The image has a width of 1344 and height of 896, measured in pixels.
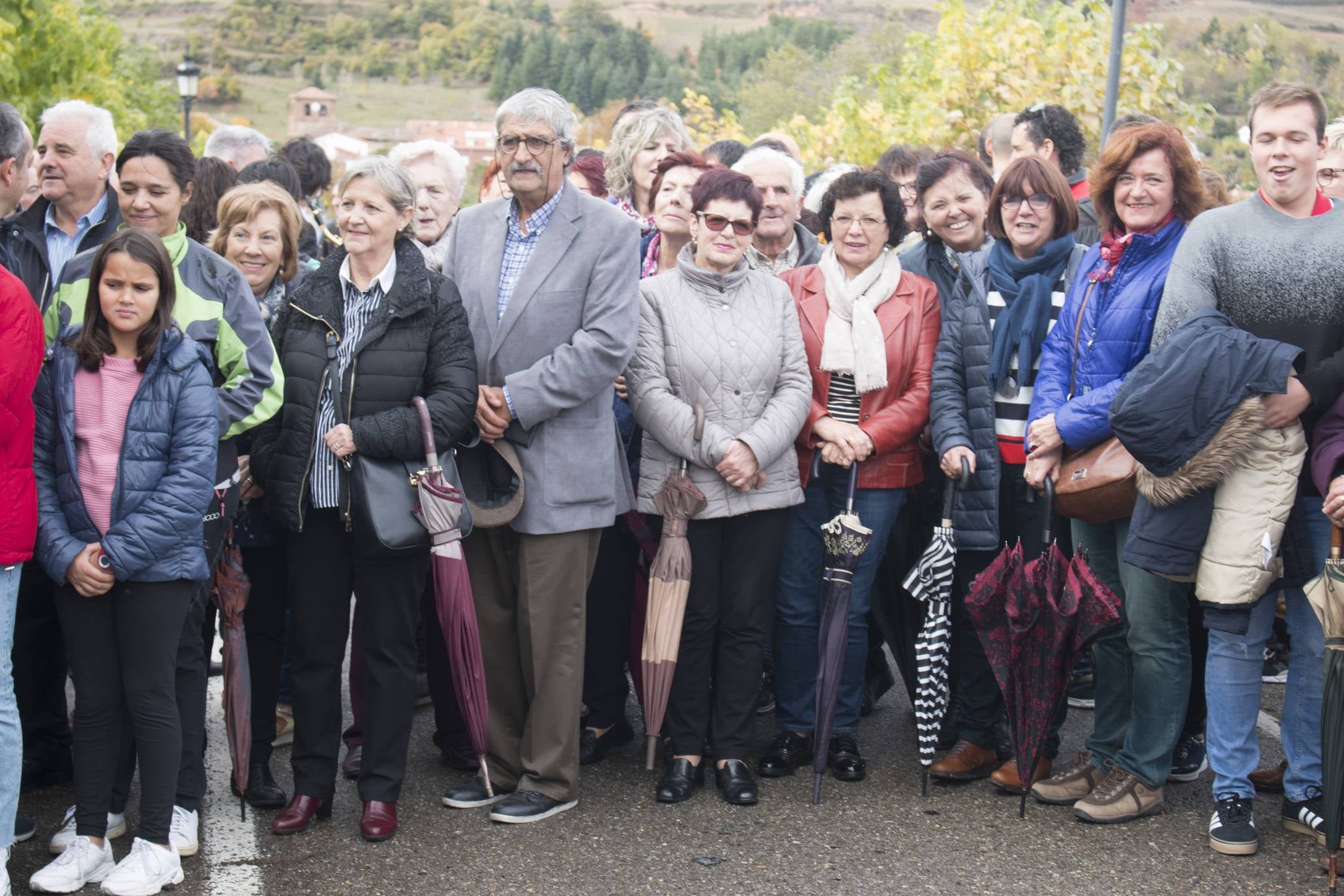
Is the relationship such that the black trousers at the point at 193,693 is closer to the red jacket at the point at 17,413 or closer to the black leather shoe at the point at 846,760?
→ the red jacket at the point at 17,413

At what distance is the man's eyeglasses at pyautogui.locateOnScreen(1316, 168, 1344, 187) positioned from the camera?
5902mm

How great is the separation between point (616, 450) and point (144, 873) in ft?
6.71

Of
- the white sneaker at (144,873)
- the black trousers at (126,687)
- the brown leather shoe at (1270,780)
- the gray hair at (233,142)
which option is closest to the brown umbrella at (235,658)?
the black trousers at (126,687)

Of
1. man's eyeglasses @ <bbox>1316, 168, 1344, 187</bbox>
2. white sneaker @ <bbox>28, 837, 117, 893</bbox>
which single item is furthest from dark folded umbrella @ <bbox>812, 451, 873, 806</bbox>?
Result: man's eyeglasses @ <bbox>1316, 168, 1344, 187</bbox>

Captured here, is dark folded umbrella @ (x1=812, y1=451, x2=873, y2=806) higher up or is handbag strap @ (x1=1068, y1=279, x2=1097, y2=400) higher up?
handbag strap @ (x1=1068, y1=279, x2=1097, y2=400)

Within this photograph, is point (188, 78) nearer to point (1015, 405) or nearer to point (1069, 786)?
point (1015, 405)

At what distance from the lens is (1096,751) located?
191 inches

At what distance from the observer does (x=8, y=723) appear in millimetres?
3850

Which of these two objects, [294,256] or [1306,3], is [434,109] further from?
[294,256]

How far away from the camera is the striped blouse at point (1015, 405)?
504cm

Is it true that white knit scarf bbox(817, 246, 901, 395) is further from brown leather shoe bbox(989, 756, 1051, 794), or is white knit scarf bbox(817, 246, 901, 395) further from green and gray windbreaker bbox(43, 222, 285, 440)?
green and gray windbreaker bbox(43, 222, 285, 440)

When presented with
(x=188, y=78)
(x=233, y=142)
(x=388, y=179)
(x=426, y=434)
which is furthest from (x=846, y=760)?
(x=188, y=78)

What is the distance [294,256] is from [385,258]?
0.93m

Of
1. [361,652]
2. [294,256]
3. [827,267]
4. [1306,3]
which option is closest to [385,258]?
[294,256]
